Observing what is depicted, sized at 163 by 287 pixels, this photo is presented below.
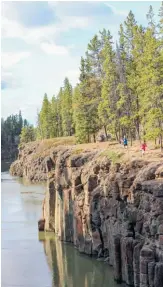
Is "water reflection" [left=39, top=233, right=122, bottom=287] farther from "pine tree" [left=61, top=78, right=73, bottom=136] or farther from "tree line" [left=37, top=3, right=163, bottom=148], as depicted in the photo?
"pine tree" [left=61, top=78, right=73, bottom=136]

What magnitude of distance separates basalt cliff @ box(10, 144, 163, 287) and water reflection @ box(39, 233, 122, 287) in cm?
97

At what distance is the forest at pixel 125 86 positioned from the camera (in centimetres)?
5338

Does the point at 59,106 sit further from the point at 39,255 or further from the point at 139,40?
the point at 39,255

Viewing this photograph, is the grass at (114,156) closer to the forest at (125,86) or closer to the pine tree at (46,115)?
the forest at (125,86)

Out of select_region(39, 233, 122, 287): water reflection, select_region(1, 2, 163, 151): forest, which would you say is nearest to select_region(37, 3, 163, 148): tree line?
select_region(1, 2, 163, 151): forest

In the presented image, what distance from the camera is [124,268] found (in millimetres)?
40656

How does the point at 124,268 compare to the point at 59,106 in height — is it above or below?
below

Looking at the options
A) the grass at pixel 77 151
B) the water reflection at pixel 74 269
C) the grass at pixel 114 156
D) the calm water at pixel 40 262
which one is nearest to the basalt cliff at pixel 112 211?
the grass at pixel 77 151

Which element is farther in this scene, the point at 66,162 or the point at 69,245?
the point at 66,162

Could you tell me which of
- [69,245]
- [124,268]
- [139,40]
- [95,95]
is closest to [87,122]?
[95,95]

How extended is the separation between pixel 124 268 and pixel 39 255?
15.1 metres

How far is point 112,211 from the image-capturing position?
1805 inches

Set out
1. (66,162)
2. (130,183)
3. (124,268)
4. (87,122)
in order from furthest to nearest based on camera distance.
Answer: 1. (87,122)
2. (66,162)
3. (130,183)
4. (124,268)

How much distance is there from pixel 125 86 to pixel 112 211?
87.5ft
